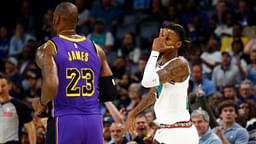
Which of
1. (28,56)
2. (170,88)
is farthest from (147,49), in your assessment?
(170,88)

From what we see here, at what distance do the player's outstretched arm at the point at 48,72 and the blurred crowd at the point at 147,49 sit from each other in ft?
12.4

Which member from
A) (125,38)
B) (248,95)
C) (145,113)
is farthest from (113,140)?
(125,38)

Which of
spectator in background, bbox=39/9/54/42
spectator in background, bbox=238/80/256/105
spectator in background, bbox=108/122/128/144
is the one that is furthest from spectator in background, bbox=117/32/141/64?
Result: spectator in background, bbox=108/122/128/144

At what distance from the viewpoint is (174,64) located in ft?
21.5

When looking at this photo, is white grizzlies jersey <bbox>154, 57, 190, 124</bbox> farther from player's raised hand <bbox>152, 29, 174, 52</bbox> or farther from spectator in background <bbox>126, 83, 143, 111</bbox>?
spectator in background <bbox>126, 83, 143, 111</bbox>

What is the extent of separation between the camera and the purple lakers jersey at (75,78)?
609cm

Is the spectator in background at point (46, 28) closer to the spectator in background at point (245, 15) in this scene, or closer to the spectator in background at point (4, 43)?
the spectator in background at point (4, 43)

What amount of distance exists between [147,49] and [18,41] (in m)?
3.32

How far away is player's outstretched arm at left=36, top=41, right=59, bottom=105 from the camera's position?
592 centimetres

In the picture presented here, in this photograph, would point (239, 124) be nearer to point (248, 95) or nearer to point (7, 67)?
point (248, 95)

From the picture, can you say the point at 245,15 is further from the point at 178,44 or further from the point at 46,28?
the point at 178,44

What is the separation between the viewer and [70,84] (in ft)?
20.0

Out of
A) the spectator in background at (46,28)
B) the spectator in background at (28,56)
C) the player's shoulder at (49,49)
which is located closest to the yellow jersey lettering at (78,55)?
the player's shoulder at (49,49)

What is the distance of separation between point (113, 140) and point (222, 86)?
3212mm
